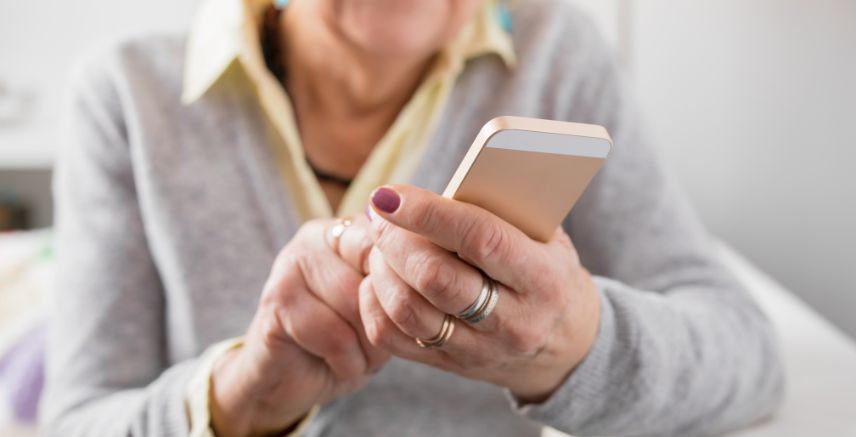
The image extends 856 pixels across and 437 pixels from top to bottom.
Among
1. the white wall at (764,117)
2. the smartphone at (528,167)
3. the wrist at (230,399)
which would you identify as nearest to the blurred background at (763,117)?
the white wall at (764,117)

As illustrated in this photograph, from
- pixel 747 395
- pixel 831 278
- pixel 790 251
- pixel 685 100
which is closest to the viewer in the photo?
pixel 747 395

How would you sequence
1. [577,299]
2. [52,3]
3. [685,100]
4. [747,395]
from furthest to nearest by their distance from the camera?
[52,3], [685,100], [747,395], [577,299]

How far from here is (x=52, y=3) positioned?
202 cm

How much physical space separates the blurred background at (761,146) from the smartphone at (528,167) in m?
0.38

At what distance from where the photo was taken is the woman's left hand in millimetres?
354

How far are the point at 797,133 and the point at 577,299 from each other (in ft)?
2.35

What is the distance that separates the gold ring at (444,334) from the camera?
0.40 metres

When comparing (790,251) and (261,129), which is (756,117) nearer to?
(790,251)

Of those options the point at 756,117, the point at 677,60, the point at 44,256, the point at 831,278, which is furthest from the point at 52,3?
the point at 831,278

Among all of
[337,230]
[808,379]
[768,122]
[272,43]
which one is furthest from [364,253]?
[768,122]

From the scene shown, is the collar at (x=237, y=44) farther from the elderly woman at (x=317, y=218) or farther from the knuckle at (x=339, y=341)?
the knuckle at (x=339, y=341)

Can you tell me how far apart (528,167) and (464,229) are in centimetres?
4

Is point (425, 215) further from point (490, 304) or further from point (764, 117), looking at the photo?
point (764, 117)

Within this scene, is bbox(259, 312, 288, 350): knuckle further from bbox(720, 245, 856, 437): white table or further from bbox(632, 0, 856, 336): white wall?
bbox(632, 0, 856, 336): white wall
